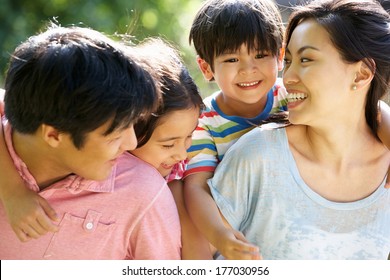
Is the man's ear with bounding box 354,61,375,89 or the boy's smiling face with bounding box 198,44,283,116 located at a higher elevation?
the man's ear with bounding box 354,61,375,89

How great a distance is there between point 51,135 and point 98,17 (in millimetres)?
2596

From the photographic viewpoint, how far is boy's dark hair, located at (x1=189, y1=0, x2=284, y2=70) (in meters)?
2.62

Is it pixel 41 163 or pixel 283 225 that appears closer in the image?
pixel 41 163

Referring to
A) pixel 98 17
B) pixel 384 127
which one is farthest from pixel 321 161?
pixel 98 17

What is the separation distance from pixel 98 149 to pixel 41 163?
21cm

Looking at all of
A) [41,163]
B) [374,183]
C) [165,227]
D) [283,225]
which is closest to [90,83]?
[41,163]

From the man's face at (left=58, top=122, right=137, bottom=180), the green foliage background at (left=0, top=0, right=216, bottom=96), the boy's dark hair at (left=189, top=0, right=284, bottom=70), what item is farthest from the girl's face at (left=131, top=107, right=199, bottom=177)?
the green foliage background at (left=0, top=0, right=216, bottom=96)

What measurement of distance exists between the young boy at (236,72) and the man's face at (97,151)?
0.47 metres

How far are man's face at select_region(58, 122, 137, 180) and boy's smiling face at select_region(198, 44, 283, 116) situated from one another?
0.66 meters

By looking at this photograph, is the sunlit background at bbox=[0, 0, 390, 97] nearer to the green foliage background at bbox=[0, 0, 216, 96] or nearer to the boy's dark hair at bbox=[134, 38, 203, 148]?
the green foliage background at bbox=[0, 0, 216, 96]

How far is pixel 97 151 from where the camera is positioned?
6.77 feet

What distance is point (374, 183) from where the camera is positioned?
246cm

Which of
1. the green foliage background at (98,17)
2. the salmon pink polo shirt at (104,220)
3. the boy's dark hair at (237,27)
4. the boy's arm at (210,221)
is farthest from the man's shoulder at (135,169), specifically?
the green foliage background at (98,17)

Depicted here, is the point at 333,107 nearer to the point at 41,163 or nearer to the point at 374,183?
the point at 374,183
